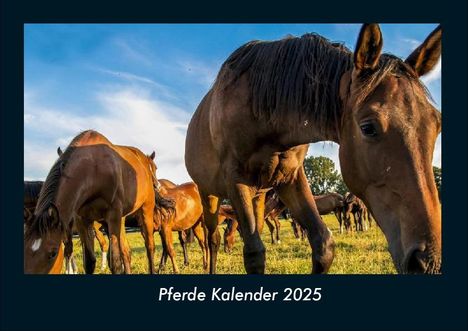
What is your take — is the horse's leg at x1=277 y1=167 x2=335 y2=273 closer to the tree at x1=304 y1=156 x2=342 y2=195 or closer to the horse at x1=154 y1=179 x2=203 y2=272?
the horse at x1=154 y1=179 x2=203 y2=272

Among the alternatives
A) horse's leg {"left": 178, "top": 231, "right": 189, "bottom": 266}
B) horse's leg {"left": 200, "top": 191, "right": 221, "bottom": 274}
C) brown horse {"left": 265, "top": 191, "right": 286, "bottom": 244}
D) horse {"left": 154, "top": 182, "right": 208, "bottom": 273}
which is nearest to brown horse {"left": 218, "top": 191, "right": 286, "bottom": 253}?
brown horse {"left": 265, "top": 191, "right": 286, "bottom": 244}

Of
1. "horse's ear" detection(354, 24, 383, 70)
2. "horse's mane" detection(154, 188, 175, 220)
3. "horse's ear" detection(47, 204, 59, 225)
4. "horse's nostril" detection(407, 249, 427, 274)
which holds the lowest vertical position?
"horse's nostril" detection(407, 249, 427, 274)

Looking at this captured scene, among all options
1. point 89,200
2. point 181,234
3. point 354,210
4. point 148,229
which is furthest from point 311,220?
point 354,210

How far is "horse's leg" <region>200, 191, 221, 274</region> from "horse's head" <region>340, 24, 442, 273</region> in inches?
135

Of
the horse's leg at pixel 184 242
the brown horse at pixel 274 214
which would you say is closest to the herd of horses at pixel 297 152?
the horse's leg at pixel 184 242

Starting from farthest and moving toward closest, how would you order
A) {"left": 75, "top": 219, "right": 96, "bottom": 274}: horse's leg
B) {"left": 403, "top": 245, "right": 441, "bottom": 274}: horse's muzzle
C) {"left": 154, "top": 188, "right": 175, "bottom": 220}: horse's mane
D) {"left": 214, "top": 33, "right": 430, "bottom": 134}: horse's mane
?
{"left": 154, "top": 188, "right": 175, "bottom": 220}: horse's mane < {"left": 75, "top": 219, "right": 96, "bottom": 274}: horse's leg < {"left": 214, "top": 33, "right": 430, "bottom": 134}: horse's mane < {"left": 403, "top": 245, "right": 441, "bottom": 274}: horse's muzzle

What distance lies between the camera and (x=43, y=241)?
4.61m

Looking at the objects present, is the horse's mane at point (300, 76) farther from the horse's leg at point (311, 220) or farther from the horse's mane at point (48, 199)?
the horse's mane at point (48, 199)

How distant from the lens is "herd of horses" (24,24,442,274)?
2.47 meters

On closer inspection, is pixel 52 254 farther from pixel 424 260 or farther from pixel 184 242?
pixel 184 242

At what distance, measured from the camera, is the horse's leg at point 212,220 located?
20.3 ft
